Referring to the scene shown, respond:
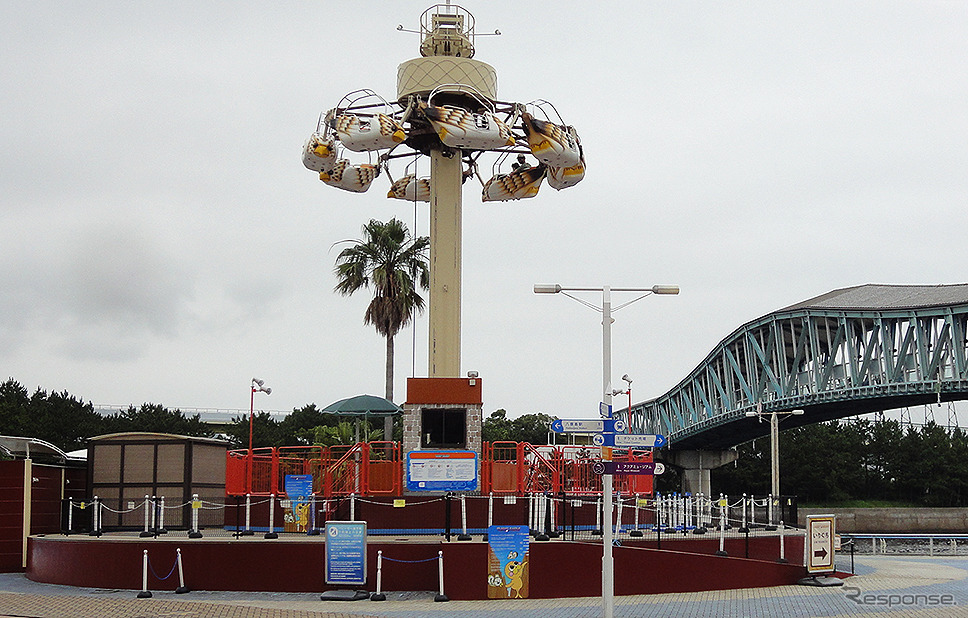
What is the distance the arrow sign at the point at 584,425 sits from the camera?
74.5 ft

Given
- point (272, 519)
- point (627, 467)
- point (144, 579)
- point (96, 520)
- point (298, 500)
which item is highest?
point (627, 467)

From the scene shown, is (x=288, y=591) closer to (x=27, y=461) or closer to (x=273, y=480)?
(x=273, y=480)

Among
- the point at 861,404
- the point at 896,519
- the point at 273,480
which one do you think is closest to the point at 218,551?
the point at 273,480

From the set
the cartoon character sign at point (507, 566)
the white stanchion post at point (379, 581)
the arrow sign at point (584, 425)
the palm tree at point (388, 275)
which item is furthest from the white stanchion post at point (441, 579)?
the palm tree at point (388, 275)

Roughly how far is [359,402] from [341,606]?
1373cm

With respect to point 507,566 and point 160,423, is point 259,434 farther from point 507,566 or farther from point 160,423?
point 507,566

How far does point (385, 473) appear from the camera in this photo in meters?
32.0

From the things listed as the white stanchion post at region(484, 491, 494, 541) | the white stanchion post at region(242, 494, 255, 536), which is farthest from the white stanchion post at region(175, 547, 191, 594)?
the white stanchion post at region(484, 491, 494, 541)

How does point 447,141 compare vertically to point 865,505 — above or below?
above

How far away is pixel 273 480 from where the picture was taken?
30828mm

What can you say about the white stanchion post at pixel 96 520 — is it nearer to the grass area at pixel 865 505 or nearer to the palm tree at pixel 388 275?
the palm tree at pixel 388 275

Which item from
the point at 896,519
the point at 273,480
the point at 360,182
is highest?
the point at 360,182

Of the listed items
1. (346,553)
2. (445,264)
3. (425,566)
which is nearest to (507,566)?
(425,566)

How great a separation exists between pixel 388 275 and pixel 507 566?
32.8 m
